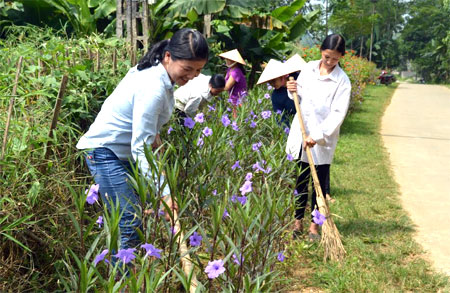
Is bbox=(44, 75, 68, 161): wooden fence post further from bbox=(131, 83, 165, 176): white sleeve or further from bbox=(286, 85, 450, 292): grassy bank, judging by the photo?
bbox=(286, 85, 450, 292): grassy bank

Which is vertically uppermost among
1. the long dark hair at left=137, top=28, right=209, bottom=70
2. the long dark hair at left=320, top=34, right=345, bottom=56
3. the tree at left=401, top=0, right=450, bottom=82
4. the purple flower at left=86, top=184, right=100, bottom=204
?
the long dark hair at left=137, top=28, right=209, bottom=70

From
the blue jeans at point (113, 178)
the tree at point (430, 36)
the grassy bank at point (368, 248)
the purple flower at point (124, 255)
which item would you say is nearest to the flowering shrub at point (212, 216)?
the purple flower at point (124, 255)

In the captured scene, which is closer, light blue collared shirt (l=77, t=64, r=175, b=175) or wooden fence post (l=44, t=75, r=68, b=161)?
light blue collared shirt (l=77, t=64, r=175, b=175)

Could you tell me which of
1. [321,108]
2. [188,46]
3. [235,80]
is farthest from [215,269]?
[235,80]

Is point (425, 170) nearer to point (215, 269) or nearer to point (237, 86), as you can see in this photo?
A: point (237, 86)

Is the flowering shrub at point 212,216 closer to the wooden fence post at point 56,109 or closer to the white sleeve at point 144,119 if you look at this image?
the white sleeve at point 144,119

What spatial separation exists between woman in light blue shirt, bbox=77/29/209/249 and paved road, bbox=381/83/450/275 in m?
2.51

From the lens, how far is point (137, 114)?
2365 mm

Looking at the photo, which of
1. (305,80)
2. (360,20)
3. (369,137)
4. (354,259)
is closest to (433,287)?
(354,259)

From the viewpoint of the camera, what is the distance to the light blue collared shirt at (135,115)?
7.77 ft

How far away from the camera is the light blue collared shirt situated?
237 centimetres

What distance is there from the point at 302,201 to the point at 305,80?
40.9 inches

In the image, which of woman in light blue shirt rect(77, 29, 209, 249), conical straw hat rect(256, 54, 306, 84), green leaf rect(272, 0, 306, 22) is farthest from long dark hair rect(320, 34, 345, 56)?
green leaf rect(272, 0, 306, 22)

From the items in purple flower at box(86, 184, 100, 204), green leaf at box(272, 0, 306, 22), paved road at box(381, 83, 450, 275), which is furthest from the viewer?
green leaf at box(272, 0, 306, 22)
